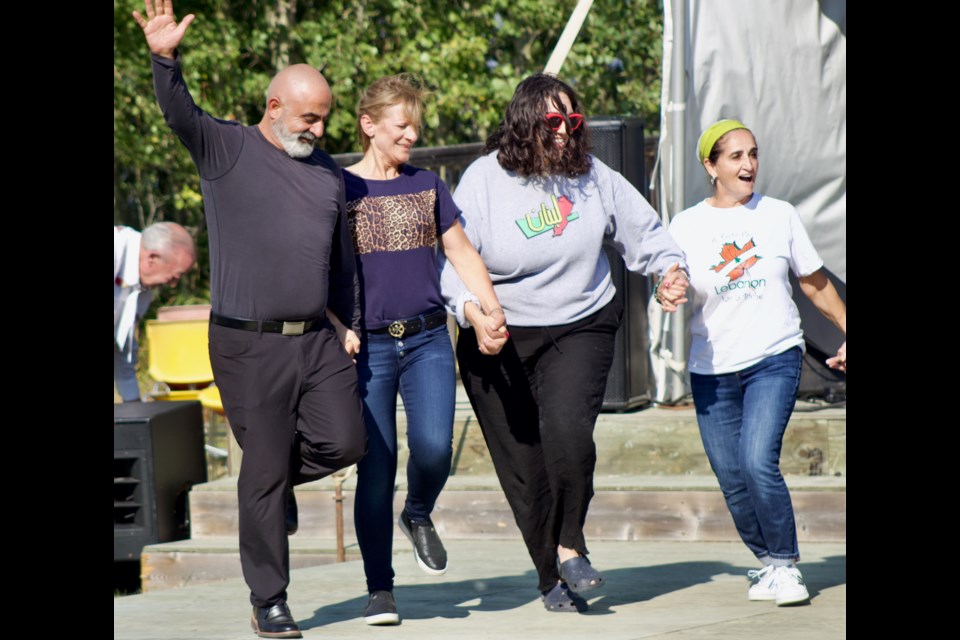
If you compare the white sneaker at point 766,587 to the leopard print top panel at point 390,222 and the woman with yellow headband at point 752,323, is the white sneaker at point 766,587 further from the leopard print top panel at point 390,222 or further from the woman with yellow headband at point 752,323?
the leopard print top panel at point 390,222

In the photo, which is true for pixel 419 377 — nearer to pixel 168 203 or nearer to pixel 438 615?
pixel 438 615

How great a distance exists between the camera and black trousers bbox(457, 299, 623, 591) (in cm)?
552

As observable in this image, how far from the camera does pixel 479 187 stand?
18.5 feet

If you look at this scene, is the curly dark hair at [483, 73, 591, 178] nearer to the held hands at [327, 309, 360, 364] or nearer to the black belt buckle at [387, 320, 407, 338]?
the black belt buckle at [387, 320, 407, 338]

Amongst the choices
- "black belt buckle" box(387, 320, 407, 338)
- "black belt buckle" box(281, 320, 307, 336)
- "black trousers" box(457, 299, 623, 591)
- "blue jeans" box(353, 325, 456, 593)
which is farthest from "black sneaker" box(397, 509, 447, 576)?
"black belt buckle" box(281, 320, 307, 336)

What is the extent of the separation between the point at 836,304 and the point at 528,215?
1388 mm

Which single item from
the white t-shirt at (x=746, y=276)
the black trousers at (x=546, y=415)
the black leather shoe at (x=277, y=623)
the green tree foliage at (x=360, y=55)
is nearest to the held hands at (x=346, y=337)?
the black trousers at (x=546, y=415)

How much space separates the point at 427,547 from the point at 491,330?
3.32 ft

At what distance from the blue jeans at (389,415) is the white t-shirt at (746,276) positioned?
1093mm

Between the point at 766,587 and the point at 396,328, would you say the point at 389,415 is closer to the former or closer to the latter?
the point at 396,328

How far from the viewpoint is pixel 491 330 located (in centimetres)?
529

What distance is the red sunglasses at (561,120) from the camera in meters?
5.52

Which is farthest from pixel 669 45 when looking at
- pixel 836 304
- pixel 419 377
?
pixel 419 377
